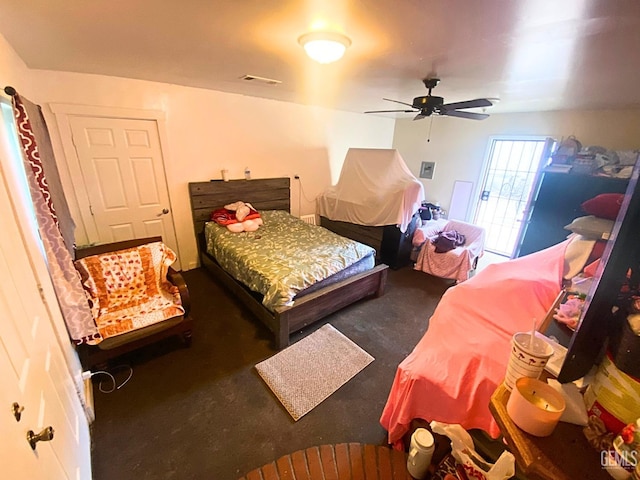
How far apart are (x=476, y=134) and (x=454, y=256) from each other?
2.49 metres

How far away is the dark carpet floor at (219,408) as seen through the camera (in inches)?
64.7

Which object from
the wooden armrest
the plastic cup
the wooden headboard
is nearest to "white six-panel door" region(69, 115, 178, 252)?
the wooden headboard

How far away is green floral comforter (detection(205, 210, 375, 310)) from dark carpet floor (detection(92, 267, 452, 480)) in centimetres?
55

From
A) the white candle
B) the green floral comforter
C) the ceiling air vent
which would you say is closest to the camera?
the white candle

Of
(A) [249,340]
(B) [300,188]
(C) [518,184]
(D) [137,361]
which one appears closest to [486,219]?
(C) [518,184]

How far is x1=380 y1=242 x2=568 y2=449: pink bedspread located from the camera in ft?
3.78

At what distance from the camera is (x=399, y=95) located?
335cm

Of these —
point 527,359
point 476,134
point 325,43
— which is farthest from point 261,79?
point 476,134

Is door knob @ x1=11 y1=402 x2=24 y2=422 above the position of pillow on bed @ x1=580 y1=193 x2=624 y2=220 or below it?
below

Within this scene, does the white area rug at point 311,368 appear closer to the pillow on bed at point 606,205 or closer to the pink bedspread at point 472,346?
the pink bedspread at point 472,346

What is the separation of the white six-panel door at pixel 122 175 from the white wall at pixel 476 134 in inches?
184

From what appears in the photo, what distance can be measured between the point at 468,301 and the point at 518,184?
4.21m

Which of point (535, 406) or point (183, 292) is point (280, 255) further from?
point (535, 406)

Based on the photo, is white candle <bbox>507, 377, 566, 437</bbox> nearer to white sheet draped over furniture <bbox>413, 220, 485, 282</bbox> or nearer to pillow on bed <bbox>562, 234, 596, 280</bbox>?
pillow on bed <bbox>562, 234, 596, 280</bbox>
